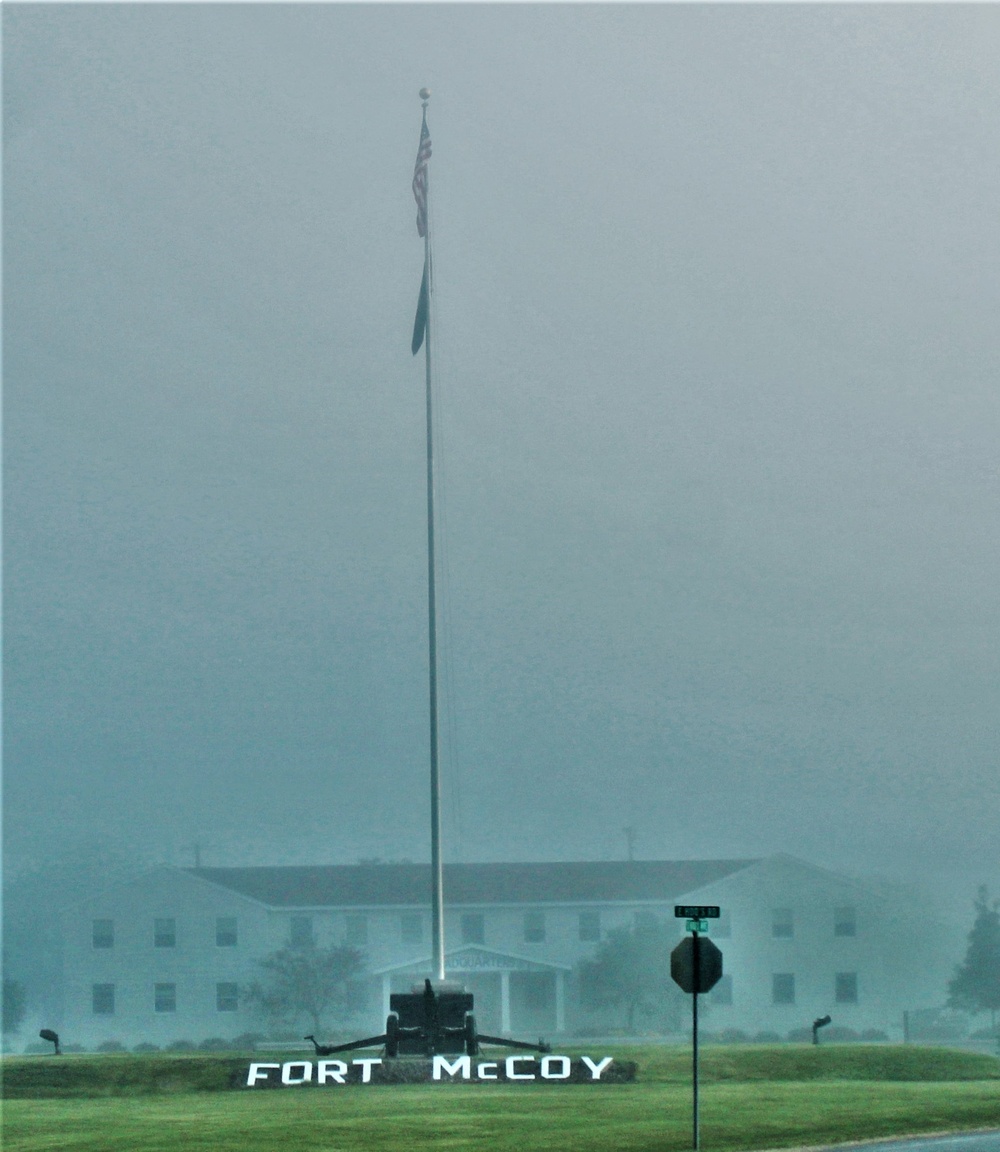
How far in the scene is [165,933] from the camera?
229 feet

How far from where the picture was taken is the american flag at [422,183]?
44000 millimetres

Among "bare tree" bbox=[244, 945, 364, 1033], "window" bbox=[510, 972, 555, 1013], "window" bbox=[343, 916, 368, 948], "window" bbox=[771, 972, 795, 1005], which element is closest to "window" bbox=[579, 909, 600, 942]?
"window" bbox=[510, 972, 555, 1013]

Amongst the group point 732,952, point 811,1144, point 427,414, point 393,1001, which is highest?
point 427,414

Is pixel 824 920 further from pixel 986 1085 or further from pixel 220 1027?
pixel 986 1085

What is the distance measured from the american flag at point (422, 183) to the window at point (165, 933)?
34.1 meters

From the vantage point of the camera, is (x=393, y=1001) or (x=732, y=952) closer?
(x=393, y=1001)

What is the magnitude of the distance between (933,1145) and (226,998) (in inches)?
1873

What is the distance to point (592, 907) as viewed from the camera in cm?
7212

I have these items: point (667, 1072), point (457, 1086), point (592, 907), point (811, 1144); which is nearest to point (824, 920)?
point (592, 907)

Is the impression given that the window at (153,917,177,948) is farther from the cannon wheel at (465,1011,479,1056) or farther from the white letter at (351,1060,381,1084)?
the white letter at (351,1060,381,1084)

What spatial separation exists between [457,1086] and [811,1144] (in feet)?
32.2

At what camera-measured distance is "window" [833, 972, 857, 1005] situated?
68.6 meters

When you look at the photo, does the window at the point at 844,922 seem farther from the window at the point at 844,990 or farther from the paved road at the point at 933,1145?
the paved road at the point at 933,1145

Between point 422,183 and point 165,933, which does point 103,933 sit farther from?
point 422,183
